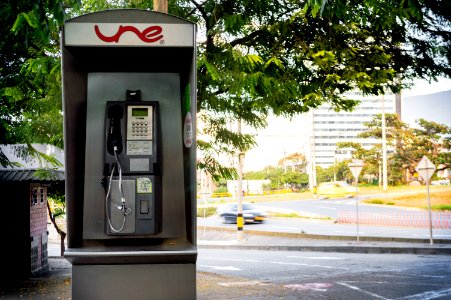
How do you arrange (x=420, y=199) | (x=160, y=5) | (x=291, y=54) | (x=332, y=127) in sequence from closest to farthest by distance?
(x=160, y=5)
(x=291, y=54)
(x=420, y=199)
(x=332, y=127)

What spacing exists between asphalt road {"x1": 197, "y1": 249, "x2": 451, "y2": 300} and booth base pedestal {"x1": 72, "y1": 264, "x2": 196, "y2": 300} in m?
5.25

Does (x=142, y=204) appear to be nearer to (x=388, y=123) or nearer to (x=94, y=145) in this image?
(x=94, y=145)

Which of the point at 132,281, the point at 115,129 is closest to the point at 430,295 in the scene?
the point at 132,281

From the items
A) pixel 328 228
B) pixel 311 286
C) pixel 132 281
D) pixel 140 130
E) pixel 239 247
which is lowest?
pixel 239 247

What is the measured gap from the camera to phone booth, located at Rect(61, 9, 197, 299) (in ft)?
16.5

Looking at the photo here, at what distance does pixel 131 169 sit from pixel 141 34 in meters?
1.30

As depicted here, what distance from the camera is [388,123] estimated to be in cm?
5319

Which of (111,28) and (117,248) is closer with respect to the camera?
(111,28)

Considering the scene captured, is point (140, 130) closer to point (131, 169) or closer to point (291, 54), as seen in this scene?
point (131, 169)

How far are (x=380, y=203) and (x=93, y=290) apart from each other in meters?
44.3

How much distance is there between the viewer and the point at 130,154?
5.48 metres

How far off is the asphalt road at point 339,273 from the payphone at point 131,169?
212 inches

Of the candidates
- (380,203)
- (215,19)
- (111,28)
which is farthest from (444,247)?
(380,203)

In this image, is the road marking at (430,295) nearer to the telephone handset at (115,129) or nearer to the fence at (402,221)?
the telephone handset at (115,129)
